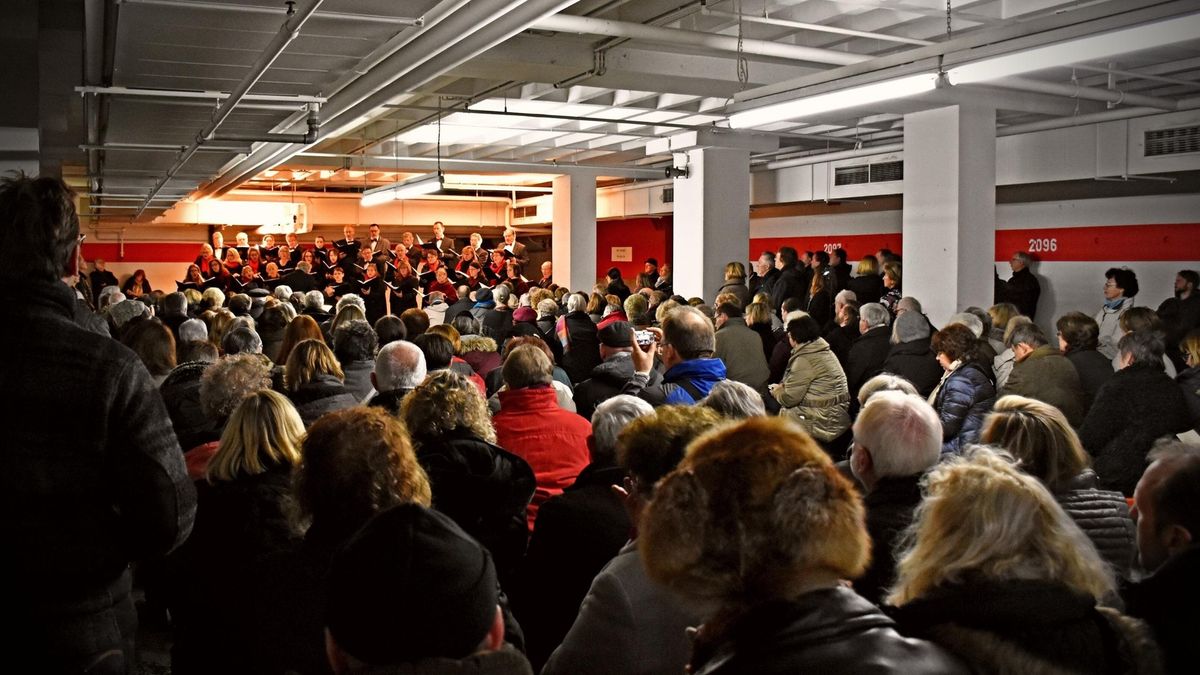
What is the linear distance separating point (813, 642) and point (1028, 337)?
5130mm

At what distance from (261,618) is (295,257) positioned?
627 inches

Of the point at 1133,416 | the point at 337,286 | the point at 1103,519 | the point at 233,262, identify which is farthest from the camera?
the point at 233,262

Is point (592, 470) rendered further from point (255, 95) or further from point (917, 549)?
point (255, 95)

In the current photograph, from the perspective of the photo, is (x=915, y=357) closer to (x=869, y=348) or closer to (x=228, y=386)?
(x=869, y=348)

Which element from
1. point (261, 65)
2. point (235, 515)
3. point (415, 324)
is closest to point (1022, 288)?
point (415, 324)

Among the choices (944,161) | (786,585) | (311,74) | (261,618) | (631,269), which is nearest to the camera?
(786,585)

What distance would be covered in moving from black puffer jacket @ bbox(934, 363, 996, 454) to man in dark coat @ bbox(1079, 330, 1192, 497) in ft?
1.59

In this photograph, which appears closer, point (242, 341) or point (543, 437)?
point (543, 437)

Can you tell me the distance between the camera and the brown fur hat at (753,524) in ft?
4.78

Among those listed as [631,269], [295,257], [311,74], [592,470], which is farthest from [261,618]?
[631,269]

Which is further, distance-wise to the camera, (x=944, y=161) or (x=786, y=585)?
(x=944, y=161)

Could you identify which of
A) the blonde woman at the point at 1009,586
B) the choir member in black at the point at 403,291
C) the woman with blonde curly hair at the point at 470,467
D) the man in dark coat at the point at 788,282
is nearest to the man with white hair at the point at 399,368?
the woman with blonde curly hair at the point at 470,467

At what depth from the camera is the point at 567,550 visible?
9.25 feet

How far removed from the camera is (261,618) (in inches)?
89.6
